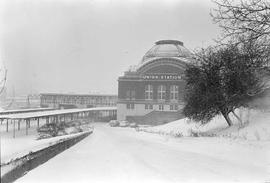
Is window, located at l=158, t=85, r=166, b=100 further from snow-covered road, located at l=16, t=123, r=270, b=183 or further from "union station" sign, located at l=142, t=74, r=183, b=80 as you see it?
snow-covered road, located at l=16, t=123, r=270, b=183

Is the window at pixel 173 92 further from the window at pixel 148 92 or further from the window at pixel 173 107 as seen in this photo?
the window at pixel 148 92

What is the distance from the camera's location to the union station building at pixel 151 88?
72812 mm

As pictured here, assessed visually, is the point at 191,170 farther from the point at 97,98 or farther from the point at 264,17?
the point at 97,98

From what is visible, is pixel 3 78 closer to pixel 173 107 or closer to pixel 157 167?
pixel 157 167

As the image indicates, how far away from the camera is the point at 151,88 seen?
7600 cm

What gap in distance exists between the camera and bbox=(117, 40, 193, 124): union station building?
72812mm

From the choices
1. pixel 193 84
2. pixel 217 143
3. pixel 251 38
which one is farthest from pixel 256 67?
pixel 193 84

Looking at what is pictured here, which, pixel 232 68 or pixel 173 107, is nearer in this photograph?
pixel 232 68

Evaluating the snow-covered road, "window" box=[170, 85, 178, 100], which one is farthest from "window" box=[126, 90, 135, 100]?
the snow-covered road

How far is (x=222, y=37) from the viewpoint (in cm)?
1312

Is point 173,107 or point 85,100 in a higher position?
point 85,100

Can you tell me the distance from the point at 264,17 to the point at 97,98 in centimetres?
7291

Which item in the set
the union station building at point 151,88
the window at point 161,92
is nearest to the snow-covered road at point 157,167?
the union station building at point 151,88

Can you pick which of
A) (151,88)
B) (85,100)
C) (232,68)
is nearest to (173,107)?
(151,88)
